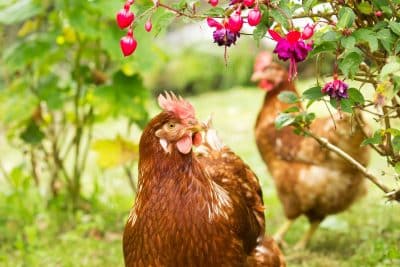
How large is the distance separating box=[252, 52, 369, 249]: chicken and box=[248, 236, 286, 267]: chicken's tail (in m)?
1.29

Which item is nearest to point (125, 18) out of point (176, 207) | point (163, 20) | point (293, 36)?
point (163, 20)

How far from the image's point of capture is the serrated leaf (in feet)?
17.5

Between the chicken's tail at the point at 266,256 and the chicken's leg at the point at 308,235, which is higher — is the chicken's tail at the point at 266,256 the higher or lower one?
the higher one

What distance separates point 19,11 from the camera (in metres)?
4.76

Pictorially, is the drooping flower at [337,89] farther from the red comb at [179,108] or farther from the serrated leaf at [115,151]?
the serrated leaf at [115,151]

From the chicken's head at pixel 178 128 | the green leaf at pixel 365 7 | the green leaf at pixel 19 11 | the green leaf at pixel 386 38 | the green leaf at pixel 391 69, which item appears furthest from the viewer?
the green leaf at pixel 19 11

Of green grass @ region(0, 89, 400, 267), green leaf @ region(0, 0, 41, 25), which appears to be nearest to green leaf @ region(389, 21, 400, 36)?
green grass @ region(0, 89, 400, 267)

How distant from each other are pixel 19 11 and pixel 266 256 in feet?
7.72

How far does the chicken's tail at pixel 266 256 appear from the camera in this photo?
3330 mm

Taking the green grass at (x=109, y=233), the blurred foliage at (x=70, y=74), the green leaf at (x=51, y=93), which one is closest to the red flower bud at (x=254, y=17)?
the green grass at (x=109, y=233)

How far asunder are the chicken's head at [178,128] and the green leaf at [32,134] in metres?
2.47

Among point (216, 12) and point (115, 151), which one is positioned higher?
point (216, 12)

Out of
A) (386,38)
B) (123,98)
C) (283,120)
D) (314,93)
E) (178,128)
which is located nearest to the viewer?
(386,38)

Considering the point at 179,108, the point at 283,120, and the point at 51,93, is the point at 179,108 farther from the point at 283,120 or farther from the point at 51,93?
the point at 51,93
